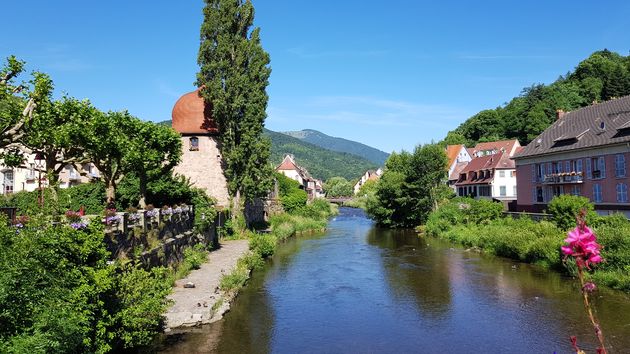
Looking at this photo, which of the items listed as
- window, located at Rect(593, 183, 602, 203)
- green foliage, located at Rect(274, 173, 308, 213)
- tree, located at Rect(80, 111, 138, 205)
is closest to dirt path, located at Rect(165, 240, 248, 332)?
tree, located at Rect(80, 111, 138, 205)

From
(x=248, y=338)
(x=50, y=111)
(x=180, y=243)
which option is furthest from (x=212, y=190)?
(x=248, y=338)

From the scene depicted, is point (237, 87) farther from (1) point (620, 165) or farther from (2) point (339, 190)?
(2) point (339, 190)

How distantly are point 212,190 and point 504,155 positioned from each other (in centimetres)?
4196

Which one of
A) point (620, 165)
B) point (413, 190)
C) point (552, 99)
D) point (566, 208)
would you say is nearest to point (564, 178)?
point (620, 165)

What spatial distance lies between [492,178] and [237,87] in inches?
1538

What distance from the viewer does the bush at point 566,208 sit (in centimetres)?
3309

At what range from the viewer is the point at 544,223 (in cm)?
3466

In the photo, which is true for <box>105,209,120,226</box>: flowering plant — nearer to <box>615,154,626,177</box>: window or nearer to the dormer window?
the dormer window

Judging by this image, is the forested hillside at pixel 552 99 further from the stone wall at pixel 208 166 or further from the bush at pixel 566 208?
the stone wall at pixel 208 166

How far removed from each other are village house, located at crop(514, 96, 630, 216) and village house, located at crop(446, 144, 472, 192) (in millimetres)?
32383

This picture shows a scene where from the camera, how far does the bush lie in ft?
109

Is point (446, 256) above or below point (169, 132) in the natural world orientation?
below

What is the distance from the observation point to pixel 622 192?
1412 inches

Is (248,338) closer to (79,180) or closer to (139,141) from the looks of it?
(139,141)
